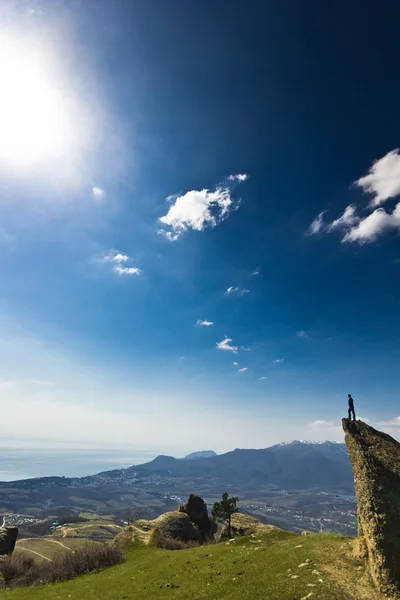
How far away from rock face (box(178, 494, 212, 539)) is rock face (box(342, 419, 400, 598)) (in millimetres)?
66141

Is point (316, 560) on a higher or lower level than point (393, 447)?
lower

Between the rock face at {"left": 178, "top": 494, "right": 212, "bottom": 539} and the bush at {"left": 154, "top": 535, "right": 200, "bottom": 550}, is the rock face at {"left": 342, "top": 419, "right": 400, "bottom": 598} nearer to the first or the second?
the bush at {"left": 154, "top": 535, "right": 200, "bottom": 550}

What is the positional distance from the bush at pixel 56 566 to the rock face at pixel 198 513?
34348mm

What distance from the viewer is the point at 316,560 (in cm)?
3300

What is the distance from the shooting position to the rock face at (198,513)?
8581 centimetres

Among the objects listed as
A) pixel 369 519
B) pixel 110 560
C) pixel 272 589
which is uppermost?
pixel 369 519

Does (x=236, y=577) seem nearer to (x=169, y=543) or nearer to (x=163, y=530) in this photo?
(x=169, y=543)

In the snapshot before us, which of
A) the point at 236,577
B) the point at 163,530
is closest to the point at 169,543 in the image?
the point at 163,530

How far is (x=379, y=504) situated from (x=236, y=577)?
1711 cm

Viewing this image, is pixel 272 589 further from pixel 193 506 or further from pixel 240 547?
pixel 193 506

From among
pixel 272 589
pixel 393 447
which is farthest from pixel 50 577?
pixel 393 447

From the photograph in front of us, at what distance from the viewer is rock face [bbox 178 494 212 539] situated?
85812mm

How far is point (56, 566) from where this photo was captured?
1982 inches

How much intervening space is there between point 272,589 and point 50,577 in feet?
128
